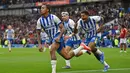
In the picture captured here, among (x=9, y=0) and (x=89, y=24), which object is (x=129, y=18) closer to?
(x=9, y=0)

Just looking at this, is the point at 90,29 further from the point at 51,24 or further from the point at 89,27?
the point at 51,24

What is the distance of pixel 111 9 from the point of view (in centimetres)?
5209

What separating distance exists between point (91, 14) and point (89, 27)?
127ft

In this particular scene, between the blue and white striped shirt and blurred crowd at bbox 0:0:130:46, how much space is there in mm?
28501

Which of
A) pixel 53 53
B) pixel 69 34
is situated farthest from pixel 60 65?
pixel 53 53

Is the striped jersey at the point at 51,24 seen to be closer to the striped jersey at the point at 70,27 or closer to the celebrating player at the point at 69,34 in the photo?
the celebrating player at the point at 69,34

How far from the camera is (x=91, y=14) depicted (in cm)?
5291

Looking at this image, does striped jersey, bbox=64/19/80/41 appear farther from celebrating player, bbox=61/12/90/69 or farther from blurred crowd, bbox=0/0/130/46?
blurred crowd, bbox=0/0/130/46

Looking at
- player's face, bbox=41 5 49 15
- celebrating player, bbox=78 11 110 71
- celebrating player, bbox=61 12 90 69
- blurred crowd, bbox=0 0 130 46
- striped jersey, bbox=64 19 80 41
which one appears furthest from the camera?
blurred crowd, bbox=0 0 130 46

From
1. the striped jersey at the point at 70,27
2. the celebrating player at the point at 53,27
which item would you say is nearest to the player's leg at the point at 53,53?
the celebrating player at the point at 53,27

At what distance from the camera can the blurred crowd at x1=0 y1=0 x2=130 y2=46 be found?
46.3 metres

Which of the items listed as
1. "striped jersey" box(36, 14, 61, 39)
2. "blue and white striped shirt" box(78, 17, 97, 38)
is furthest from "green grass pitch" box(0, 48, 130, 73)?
"striped jersey" box(36, 14, 61, 39)

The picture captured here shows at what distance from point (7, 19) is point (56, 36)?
55657mm

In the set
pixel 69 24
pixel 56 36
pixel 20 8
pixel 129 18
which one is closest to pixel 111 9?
pixel 129 18
